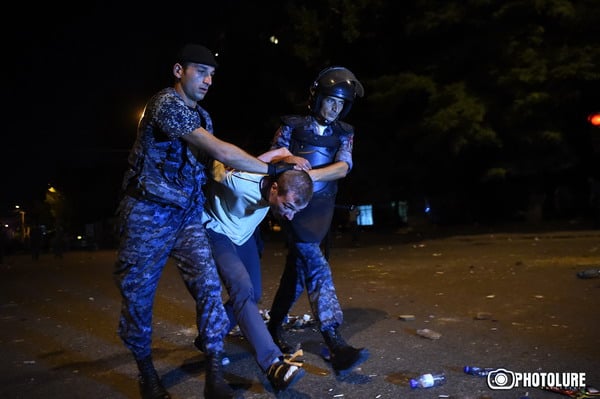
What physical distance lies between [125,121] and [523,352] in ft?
104

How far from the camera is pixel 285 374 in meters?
3.13

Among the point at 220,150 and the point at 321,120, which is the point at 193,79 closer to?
the point at 220,150

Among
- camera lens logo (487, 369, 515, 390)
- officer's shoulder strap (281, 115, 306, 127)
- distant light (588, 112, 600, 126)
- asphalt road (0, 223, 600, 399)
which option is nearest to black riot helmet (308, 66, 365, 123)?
officer's shoulder strap (281, 115, 306, 127)

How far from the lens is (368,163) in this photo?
25.2m

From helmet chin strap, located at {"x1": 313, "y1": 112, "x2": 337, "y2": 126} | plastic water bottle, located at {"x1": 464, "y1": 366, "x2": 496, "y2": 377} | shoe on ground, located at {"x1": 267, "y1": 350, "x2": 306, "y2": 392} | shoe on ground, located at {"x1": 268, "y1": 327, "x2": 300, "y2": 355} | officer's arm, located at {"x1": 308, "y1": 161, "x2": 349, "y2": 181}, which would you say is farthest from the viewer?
shoe on ground, located at {"x1": 268, "y1": 327, "x2": 300, "y2": 355}

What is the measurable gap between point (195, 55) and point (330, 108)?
1.16 metres

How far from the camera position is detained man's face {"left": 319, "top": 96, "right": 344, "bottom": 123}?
4.23m

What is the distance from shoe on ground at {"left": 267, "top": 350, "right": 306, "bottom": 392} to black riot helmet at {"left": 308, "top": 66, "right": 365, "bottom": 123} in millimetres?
1979

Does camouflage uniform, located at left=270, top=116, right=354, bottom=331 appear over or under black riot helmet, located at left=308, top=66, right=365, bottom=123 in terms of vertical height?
under

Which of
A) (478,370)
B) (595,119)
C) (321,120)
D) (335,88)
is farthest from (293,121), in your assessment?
(595,119)

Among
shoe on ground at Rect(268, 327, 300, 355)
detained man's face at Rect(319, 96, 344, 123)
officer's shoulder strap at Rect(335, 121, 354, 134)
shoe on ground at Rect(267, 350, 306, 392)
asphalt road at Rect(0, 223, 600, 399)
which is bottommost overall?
asphalt road at Rect(0, 223, 600, 399)

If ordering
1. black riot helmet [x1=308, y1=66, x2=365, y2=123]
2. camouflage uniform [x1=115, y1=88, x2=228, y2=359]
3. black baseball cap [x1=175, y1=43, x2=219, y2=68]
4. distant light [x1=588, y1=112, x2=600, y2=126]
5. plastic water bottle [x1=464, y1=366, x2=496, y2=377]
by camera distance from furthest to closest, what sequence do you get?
distant light [x1=588, y1=112, x2=600, y2=126] < black riot helmet [x1=308, y1=66, x2=365, y2=123] < plastic water bottle [x1=464, y1=366, x2=496, y2=377] < black baseball cap [x1=175, y1=43, x2=219, y2=68] < camouflage uniform [x1=115, y1=88, x2=228, y2=359]

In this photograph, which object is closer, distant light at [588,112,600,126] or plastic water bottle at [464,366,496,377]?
plastic water bottle at [464,366,496,377]

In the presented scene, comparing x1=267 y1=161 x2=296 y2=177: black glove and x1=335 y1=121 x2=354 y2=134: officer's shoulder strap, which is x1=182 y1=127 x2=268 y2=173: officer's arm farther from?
x1=335 y1=121 x2=354 y2=134: officer's shoulder strap
